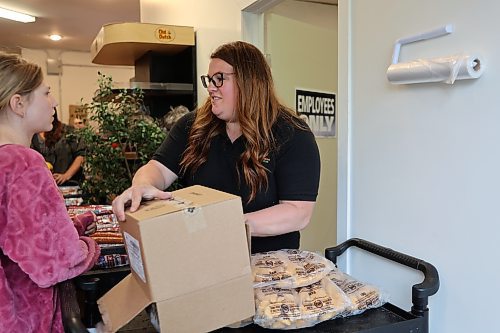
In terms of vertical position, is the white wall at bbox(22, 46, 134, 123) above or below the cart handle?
above

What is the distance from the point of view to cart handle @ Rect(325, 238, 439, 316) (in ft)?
4.02

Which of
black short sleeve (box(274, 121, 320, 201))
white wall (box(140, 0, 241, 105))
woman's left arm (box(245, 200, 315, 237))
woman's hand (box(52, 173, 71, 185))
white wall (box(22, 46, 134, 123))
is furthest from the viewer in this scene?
white wall (box(22, 46, 134, 123))

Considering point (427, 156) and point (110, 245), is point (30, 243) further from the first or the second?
point (427, 156)

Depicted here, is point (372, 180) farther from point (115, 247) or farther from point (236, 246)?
point (115, 247)

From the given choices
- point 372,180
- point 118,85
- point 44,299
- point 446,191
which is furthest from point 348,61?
point 118,85

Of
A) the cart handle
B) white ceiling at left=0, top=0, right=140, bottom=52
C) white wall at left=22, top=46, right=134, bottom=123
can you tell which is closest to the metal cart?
the cart handle

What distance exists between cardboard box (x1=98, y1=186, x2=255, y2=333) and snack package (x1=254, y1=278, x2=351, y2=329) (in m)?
0.06

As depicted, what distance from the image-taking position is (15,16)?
578 centimetres

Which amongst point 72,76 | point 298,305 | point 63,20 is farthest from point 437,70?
point 72,76

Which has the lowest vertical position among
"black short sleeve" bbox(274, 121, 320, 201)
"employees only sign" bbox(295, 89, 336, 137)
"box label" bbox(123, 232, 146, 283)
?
"box label" bbox(123, 232, 146, 283)

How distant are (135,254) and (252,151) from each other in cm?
60

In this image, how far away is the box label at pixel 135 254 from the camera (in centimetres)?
98

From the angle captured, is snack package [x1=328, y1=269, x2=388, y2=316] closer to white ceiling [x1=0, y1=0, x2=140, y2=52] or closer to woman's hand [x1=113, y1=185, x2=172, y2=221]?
woman's hand [x1=113, y1=185, x2=172, y2=221]

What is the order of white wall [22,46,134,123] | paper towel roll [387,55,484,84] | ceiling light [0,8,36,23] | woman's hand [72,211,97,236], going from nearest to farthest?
paper towel roll [387,55,484,84] → woman's hand [72,211,97,236] → ceiling light [0,8,36,23] → white wall [22,46,134,123]
